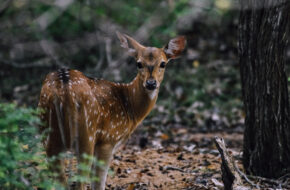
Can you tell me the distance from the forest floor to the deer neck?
2.87ft

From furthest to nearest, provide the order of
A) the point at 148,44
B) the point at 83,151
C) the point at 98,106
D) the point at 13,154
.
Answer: the point at 148,44 → the point at 98,106 → the point at 83,151 → the point at 13,154

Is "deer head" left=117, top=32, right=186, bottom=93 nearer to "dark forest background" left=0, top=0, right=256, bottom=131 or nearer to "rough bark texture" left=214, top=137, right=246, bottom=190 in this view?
"rough bark texture" left=214, top=137, right=246, bottom=190

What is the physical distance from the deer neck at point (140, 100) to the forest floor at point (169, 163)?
34.4 inches

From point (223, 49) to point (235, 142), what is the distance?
5395 millimetres

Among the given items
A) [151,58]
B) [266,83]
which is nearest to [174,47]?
[151,58]

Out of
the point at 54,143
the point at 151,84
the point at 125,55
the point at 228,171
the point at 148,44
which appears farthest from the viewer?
the point at 148,44

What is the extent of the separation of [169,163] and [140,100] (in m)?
1.27

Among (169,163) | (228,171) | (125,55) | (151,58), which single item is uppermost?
(125,55)

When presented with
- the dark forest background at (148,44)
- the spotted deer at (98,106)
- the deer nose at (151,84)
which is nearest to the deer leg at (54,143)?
the spotted deer at (98,106)

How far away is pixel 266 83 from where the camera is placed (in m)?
5.75

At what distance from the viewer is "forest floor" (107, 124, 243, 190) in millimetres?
6250

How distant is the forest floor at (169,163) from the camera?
6250 mm

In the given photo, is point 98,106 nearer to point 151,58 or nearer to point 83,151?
point 83,151

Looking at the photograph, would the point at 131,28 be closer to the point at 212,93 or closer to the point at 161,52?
the point at 212,93
